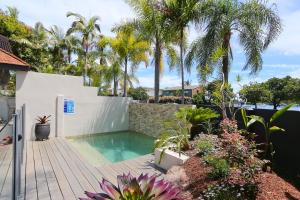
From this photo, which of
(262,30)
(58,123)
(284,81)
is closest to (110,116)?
(58,123)

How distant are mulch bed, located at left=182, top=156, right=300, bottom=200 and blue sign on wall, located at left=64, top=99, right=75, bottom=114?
7703 mm

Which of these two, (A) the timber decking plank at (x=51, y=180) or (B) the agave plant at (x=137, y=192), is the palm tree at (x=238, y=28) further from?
(B) the agave plant at (x=137, y=192)

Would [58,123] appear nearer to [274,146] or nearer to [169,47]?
[169,47]

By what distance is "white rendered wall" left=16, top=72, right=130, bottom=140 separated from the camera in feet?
32.2

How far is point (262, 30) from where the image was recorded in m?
10.6

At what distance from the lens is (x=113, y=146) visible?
36.3 feet

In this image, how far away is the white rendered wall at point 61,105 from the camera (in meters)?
9.81

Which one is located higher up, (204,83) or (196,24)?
(196,24)

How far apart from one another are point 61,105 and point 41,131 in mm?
1616

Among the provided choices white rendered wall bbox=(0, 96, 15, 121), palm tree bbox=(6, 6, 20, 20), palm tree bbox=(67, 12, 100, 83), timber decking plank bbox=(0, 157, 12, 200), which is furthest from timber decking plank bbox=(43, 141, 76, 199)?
palm tree bbox=(6, 6, 20, 20)

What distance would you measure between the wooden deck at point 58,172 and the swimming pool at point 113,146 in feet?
4.87

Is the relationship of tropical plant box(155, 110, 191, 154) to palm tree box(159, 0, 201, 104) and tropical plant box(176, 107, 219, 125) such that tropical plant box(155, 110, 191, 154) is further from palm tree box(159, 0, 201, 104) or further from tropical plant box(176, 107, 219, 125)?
palm tree box(159, 0, 201, 104)

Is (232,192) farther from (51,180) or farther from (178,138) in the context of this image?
(51,180)

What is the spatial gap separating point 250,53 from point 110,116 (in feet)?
24.5
